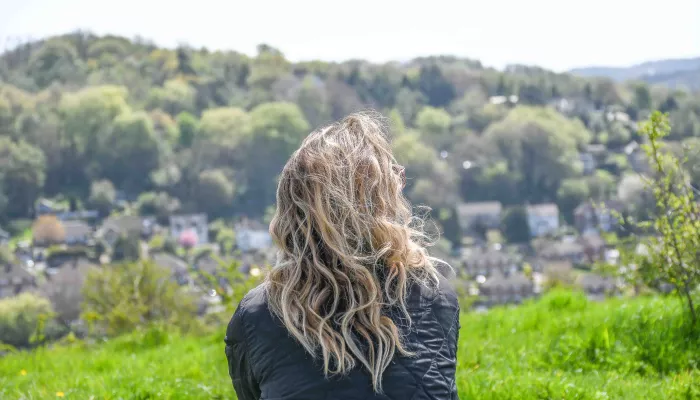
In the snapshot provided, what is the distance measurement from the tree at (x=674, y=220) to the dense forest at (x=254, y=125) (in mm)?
48325

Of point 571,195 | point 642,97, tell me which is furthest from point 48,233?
point 642,97

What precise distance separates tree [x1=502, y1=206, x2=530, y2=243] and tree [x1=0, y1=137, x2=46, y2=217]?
36715 millimetres

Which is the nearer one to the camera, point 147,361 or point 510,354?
point 510,354

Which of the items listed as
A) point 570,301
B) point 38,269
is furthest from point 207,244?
point 570,301

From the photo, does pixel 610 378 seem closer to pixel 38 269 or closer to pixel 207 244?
pixel 38 269

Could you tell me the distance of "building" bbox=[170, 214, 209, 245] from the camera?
6041 centimetres

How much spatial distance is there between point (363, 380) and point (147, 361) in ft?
13.1

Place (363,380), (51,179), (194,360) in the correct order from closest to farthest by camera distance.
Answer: (363,380) < (194,360) < (51,179)

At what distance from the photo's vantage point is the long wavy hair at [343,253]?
6.91 ft

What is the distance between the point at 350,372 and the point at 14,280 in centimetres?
4431

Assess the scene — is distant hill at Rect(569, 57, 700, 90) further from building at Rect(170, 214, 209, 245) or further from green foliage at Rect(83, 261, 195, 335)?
green foliage at Rect(83, 261, 195, 335)

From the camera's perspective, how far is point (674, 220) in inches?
185

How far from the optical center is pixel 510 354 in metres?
4.84

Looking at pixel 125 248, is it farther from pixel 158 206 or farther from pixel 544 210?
pixel 544 210
